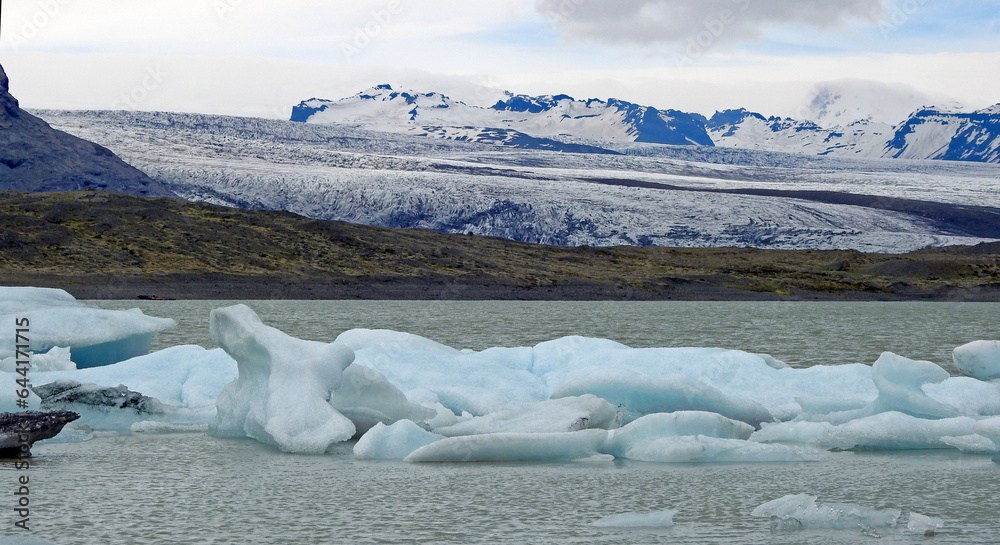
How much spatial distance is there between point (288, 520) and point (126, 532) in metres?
1.13

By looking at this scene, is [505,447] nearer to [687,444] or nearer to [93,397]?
[687,444]

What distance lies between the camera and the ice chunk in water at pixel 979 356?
14.3 m

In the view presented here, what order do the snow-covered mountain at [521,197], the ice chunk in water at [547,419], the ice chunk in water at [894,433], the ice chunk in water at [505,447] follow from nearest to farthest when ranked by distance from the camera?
the ice chunk in water at [505,447]
the ice chunk in water at [547,419]
the ice chunk in water at [894,433]
the snow-covered mountain at [521,197]

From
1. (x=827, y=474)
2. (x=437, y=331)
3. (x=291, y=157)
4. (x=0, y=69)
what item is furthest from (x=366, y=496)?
(x=291, y=157)

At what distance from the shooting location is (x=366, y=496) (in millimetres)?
9203

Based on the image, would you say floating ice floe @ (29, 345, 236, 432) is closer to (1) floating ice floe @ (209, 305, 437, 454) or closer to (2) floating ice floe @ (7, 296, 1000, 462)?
(2) floating ice floe @ (7, 296, 1000, 462)

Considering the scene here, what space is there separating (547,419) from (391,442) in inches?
62.7

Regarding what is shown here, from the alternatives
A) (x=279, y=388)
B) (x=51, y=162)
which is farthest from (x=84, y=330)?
(x=51, y=162)

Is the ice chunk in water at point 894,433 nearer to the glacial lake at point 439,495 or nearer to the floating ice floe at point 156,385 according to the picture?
the glacial lake at point 439,495

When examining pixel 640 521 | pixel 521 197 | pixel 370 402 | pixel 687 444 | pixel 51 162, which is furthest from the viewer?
pixel 521 197

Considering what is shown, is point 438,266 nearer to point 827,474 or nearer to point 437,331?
point 437,331

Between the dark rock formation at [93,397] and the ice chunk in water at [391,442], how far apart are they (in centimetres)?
332

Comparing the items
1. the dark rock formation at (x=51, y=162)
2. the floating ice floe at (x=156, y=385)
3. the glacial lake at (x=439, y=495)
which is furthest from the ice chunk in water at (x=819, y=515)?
the dark rock formation at (x=51, y=162)

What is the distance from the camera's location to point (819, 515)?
8.16 meters
